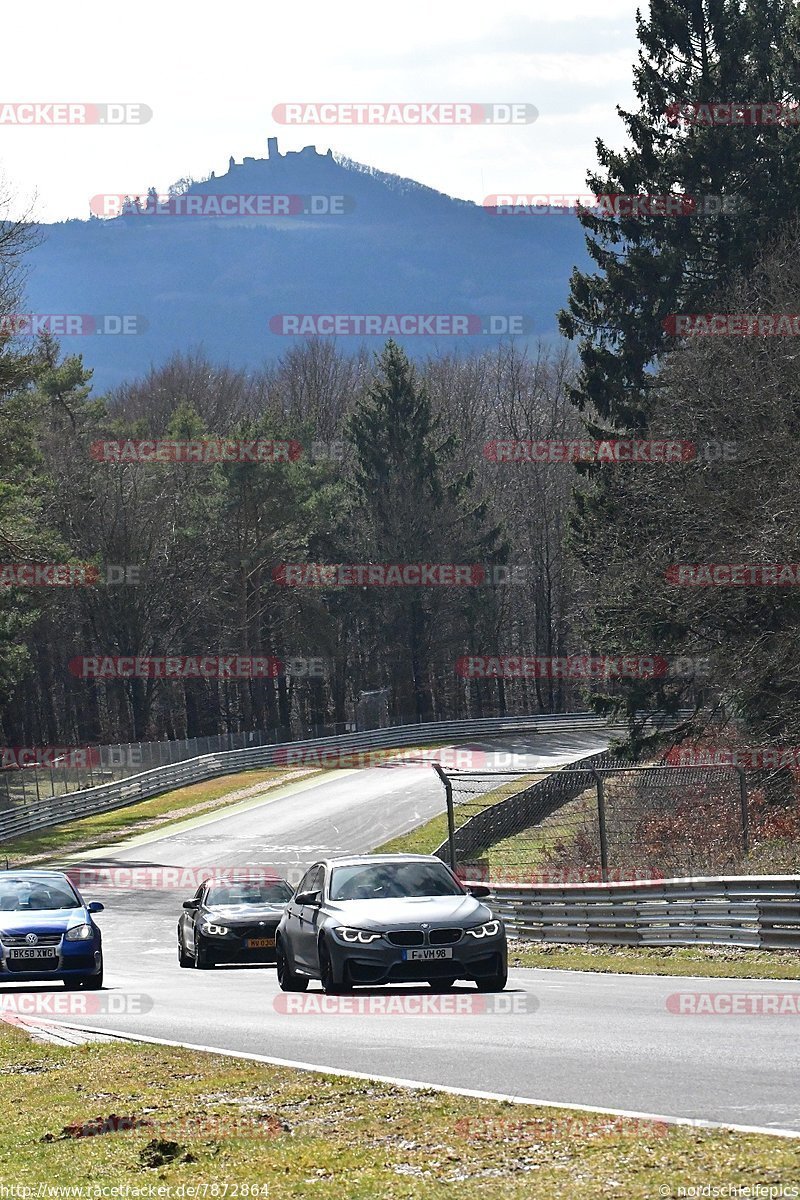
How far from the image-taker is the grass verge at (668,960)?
17.9 meters

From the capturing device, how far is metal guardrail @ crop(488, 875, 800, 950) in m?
19.5

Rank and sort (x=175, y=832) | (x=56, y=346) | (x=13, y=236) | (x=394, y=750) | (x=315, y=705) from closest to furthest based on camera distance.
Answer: (x=13, y=236) < (x=175, y=832) < (x=394, y=750) < (x=56, y=346) < (x=315, y=705)

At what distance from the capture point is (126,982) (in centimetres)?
2223

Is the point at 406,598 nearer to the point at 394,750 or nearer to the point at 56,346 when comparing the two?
the point at 394,750

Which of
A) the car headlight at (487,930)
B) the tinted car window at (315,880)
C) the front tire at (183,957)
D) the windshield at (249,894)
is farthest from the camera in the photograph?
the front tire at (183,957)

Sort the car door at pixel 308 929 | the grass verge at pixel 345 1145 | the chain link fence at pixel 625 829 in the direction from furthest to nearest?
1. the chain link fence at pixel 625 829
2. the car door at pixel 308 929
3. the grass verge at pixel 345 1145

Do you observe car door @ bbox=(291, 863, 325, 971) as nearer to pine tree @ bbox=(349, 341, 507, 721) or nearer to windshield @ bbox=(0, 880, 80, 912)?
windshield @ bbox=(0, 880, 80, 912)

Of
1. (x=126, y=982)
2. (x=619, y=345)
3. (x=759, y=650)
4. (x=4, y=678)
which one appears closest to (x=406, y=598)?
(x=4, y=678)

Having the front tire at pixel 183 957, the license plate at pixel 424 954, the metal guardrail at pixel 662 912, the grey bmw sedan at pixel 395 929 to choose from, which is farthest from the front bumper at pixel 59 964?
the metal guardrail at pixel 662 912

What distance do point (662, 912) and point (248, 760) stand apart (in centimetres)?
4968

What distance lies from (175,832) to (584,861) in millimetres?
26135

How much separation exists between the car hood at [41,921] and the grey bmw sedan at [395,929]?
157 inches

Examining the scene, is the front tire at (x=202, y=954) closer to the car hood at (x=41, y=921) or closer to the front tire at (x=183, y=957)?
the front tire at (x=183, y=957)

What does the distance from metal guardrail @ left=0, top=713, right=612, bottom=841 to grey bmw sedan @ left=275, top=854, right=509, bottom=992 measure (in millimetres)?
39740
